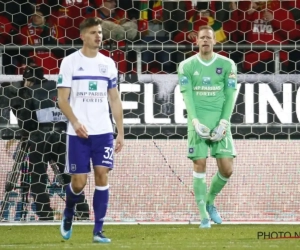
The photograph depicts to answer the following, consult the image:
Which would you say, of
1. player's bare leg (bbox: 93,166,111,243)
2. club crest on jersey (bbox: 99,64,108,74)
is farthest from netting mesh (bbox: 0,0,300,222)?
club crest on jersey (bbox: 99,64,108,74)

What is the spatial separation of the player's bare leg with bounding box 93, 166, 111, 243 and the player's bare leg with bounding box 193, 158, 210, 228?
1.50 metres

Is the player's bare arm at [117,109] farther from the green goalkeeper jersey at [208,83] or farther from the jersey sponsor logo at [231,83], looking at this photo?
the jersey sponsor logo at [231,83]

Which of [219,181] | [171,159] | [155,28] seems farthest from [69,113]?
[155,28]

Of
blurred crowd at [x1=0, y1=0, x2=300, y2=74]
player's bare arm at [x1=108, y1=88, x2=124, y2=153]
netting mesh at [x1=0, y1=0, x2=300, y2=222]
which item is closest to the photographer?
player's bare arm at [x1=108, y1=88, x2=124, y2=153]

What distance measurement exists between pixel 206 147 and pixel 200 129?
238 millimetres

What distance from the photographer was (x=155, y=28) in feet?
40.6

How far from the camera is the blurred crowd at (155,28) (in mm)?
11727

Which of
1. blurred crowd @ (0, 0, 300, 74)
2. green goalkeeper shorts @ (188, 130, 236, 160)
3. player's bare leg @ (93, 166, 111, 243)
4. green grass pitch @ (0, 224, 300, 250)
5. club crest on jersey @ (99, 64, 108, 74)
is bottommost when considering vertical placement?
green grass pitch @ (0, 224, 300, 250)

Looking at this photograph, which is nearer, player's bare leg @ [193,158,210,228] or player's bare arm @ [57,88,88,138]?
player's bare arm @ [57,88,88,138]

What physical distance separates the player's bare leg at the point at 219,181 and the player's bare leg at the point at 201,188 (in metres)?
0.18

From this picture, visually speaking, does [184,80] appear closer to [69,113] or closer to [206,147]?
[206,147]

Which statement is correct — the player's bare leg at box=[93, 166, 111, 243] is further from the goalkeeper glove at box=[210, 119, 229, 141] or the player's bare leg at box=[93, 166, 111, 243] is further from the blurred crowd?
the blurred crowd

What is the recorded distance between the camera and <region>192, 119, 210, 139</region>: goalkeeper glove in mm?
9531

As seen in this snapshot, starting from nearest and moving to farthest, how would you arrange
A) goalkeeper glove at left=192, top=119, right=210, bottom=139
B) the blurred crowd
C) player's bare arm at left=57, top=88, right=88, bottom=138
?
player's bare arm at left=57, top=88, right=88, bottom=138, goalkeeper glove at left=192, top=119, right=210, bottom=139, the blurred crowd
